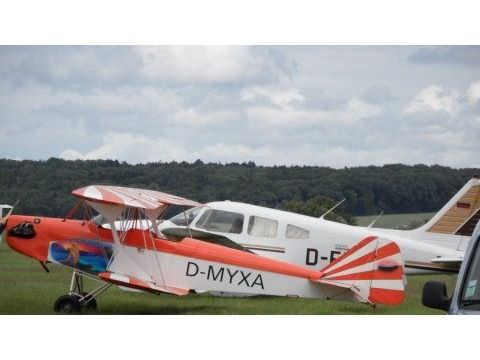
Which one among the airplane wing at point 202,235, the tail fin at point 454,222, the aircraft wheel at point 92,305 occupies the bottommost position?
the aircraft wheel at point 92,305

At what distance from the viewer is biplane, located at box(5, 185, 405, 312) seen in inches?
362

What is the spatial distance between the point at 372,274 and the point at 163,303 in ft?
9.27

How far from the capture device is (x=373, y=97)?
1293cm

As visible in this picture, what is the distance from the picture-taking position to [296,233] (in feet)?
37.0

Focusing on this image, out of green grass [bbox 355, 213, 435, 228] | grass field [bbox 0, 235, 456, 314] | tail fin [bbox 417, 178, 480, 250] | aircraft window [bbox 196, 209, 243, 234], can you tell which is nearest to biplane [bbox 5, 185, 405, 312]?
grass field [bbox 0, 235, 456, 314]

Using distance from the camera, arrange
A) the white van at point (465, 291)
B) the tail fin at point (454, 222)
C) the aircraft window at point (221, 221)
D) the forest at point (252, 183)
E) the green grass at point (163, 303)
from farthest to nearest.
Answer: the forest at point (252, 183), the tail fin at point (454, 222), the aircraft window at point (221, 221), the green grass at point (163, 303), the white van at point (465, 291)

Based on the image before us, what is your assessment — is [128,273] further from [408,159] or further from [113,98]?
[408,159]

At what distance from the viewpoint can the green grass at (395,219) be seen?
1390 centimetres

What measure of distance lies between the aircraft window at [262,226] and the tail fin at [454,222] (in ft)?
7.82

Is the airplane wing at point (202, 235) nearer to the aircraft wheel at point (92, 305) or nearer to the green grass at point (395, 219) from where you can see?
the aircraft wheel at point (92, 305)

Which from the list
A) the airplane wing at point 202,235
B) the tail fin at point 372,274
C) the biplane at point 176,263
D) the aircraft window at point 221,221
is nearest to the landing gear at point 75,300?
the biplane at point 176,263

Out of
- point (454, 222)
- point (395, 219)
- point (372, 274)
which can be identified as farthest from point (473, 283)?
point (395, 219)

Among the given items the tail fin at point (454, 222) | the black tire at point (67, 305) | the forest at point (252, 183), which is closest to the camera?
the black tire at point (67, 305)
